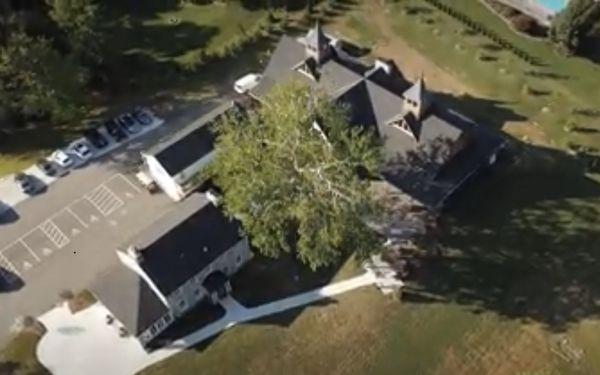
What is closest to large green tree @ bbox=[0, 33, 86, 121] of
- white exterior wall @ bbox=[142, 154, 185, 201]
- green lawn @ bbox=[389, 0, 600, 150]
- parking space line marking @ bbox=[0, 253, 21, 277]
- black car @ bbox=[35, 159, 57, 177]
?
black car @ bbox=[35, 159, 57, 177]

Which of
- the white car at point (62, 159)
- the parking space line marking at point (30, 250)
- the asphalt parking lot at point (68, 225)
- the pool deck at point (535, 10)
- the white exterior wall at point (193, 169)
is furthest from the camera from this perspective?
the pool deck at point (535, 10)

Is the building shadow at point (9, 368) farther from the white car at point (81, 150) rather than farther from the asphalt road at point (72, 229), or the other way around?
the white car at point (81, 150)

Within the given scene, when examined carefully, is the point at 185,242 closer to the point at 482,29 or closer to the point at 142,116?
the point at 142,116

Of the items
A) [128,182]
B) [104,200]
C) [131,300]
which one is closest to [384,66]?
[128,182]

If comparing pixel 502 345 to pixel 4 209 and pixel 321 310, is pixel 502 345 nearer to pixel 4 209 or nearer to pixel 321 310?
pixel 321 310

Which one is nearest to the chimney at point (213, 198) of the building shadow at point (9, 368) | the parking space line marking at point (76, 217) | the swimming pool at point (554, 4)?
the parking space line marking at point (76, 217)
